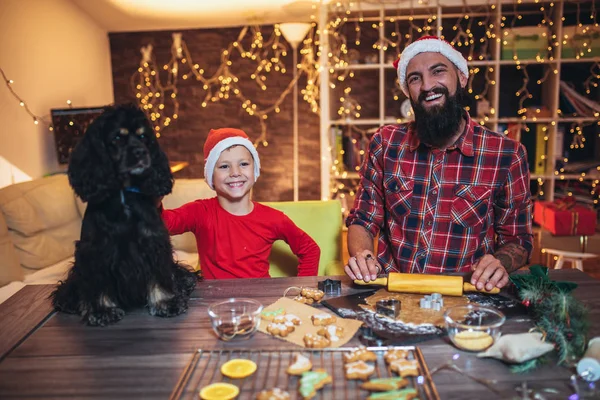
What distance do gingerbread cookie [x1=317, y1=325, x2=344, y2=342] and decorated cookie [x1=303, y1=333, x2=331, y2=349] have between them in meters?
0.02

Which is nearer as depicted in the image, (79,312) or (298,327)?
(298,327)

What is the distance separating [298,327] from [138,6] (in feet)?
12.5

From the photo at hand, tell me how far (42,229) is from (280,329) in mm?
2534

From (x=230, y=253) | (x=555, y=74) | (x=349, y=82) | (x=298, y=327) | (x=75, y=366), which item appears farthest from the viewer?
(x=349, y=82)

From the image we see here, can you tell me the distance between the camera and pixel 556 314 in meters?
1.08

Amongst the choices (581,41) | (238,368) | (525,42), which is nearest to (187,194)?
(238,368)

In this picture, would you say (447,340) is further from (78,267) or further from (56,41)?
(56,41)

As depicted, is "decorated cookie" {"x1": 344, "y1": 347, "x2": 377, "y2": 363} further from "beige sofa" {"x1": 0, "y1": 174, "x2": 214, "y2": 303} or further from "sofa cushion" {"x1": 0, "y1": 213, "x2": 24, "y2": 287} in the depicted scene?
"sofa cushion" {"x1": 0, "y1": 213, "x2": 24, "y2": 287}

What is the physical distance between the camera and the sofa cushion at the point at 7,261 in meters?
2.66

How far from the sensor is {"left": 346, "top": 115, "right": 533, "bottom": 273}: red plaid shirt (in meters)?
1.83

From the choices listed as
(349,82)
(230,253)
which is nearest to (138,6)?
(349,82)

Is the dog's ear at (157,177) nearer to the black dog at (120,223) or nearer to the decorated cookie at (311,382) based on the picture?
the black dog at (120,223)

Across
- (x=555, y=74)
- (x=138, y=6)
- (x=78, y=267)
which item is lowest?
(x=78, y=267)

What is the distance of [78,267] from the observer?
124cm
